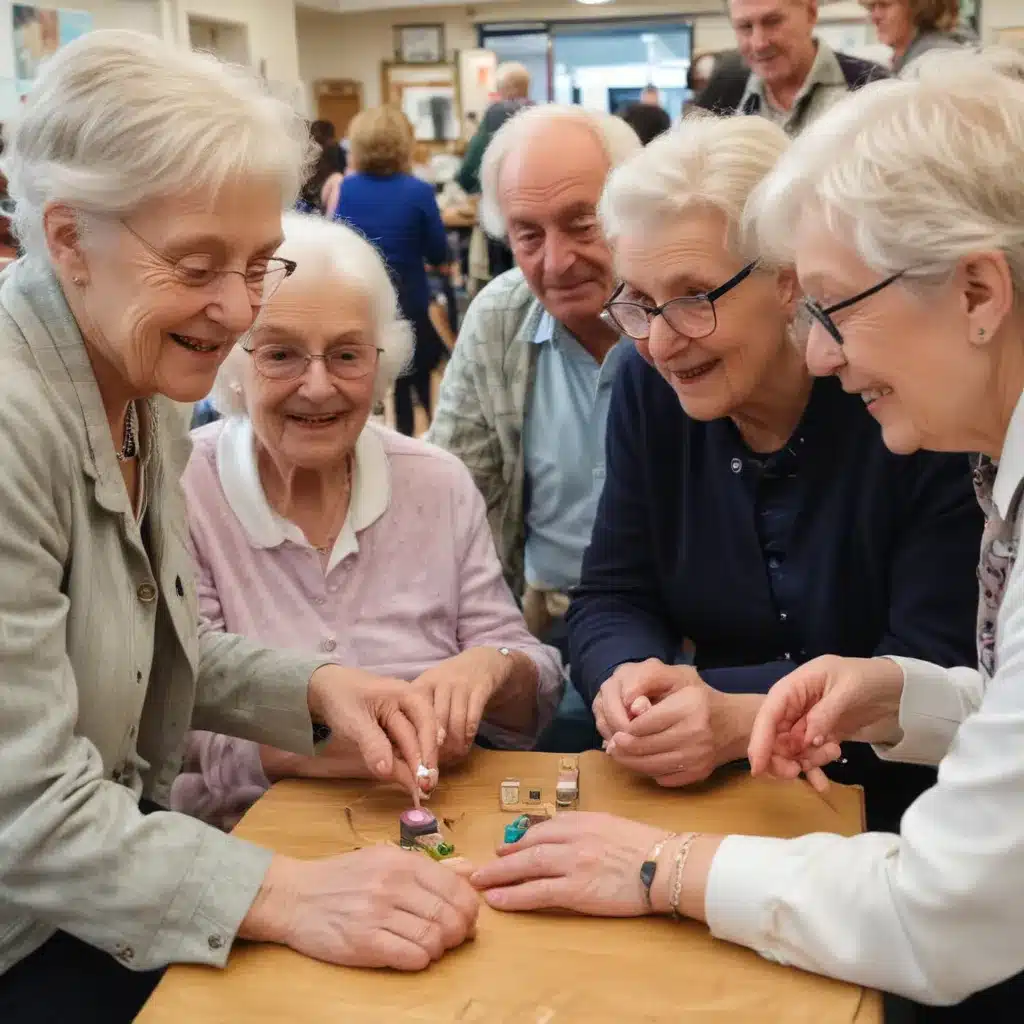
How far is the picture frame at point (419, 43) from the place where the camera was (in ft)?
46.5

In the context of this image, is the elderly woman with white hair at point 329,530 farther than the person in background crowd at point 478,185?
No

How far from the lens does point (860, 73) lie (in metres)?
3.90

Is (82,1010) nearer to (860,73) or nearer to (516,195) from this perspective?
(516,195)

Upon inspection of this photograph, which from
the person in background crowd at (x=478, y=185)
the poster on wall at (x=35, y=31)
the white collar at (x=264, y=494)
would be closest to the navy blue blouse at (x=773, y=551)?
the white collar at (x=264, y=494)

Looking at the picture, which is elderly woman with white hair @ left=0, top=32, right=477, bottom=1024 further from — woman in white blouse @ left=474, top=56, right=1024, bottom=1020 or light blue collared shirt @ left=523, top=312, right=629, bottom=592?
light blue collared shirt @ left=523, top=312, right=629, bottom=592

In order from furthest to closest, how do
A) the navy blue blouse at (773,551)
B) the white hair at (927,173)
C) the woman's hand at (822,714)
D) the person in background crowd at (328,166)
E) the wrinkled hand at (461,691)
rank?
the person in background crowd at (328,166) → the navy blue blouse at (773,551) → the wrinkled hand at (461,691) → the woman's hand at (822,714) → the white hair at (927,173)

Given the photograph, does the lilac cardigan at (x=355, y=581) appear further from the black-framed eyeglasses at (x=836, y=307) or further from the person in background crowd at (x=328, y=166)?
the person in background crowd at (x=328, y=166)

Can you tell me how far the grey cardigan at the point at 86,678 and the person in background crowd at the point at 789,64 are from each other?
277 cm

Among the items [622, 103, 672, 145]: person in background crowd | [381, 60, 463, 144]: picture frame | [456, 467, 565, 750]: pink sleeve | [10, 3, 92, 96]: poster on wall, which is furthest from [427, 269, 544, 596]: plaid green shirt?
[381, 60, 463, 144]: picture frame

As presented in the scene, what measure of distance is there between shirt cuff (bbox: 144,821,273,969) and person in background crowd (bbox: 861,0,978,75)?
3.46 meters

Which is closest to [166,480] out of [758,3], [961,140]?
[961,140]

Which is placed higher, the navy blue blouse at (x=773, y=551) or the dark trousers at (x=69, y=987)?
the navy blue blouse at (x=773, y=551)

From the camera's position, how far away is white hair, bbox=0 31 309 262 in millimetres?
1341

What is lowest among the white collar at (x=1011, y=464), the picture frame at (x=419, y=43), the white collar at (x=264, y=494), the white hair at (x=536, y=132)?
the white collar at (x=264, y=494)
